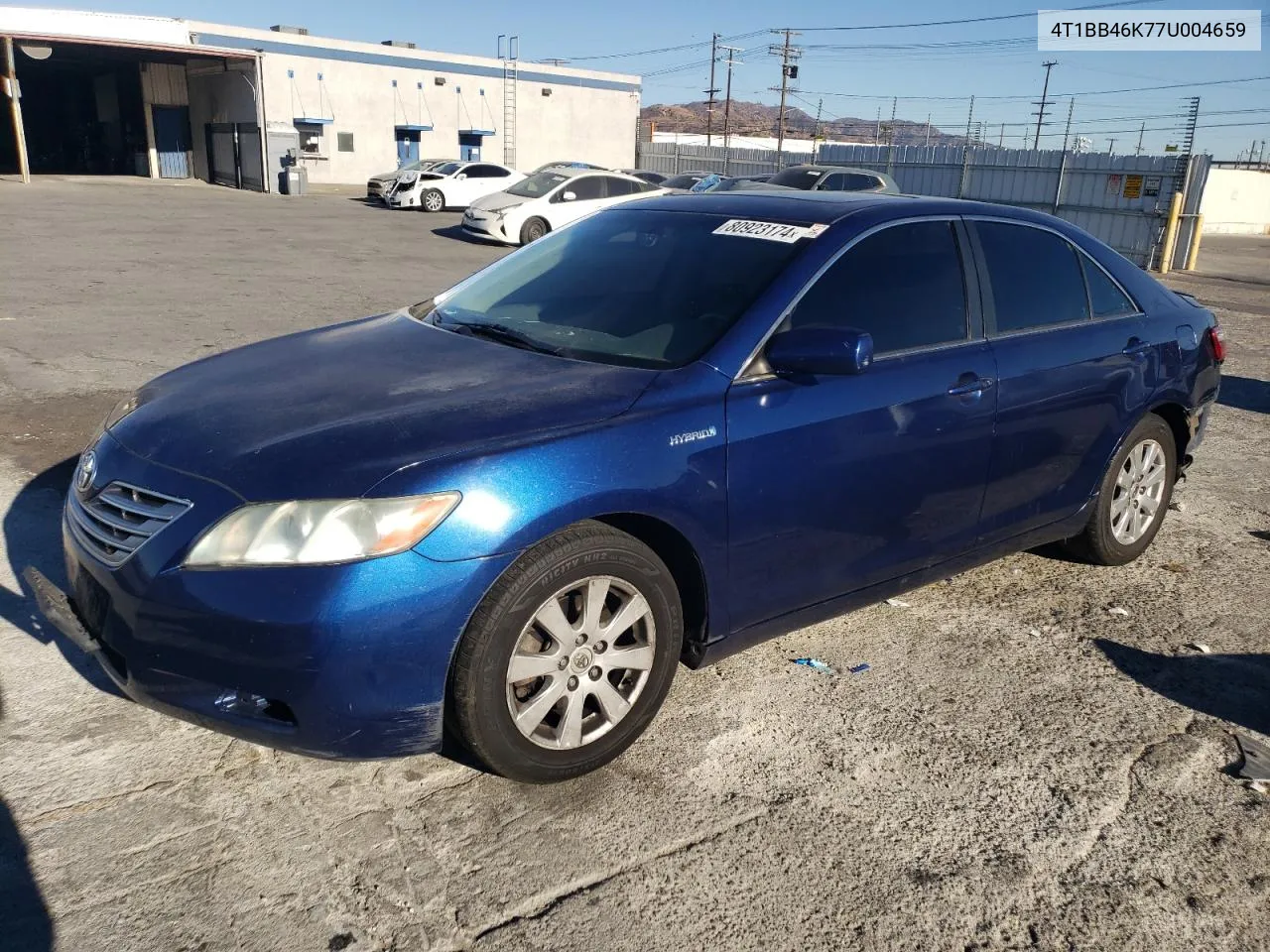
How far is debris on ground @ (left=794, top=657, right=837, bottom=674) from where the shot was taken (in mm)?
3842

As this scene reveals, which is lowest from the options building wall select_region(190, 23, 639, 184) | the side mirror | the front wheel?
the front wheel

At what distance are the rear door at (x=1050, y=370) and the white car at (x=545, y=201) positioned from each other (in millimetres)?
16162

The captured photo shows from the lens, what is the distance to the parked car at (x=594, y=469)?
2623mm

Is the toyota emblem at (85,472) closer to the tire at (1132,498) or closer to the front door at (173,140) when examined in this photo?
the tire at (1132,498)

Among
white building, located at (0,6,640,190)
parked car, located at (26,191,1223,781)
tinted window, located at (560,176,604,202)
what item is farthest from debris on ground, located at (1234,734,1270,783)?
white building, located at (0,6,640,190)

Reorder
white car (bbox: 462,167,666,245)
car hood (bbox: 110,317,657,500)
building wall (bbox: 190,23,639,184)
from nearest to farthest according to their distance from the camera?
car hood (bbox: 110,317,657,500)
white car (bbox: 462,167,666,245)
building wall (bbox: 190,23,639,184)

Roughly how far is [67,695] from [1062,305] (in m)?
4.15

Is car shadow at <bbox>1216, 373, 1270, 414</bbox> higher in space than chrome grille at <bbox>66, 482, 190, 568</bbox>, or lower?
lower

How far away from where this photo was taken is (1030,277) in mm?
4320

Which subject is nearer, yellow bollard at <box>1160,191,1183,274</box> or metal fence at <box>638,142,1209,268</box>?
yellow bollard at <box>1160,191,1183,274</box>

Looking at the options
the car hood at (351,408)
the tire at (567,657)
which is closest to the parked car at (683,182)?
the car hood at (351,408)

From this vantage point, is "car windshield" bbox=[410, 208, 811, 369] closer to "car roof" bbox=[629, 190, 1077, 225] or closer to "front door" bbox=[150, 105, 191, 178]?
"car roof" bbox=[629, 190, 1077, 225]

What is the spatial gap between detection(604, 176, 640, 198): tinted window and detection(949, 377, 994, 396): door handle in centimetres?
1796

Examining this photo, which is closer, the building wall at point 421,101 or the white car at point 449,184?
the white car at point 449,184
